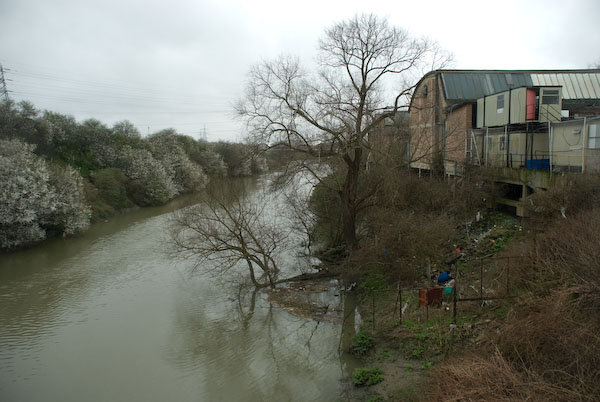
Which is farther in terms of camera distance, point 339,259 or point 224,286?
point 339,259

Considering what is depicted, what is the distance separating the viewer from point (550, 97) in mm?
16719

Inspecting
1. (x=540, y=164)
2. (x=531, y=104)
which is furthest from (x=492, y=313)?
(x=531, y=104)

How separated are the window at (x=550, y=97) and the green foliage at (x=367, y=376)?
45.8 ft

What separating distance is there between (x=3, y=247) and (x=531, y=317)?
2446 centimetres

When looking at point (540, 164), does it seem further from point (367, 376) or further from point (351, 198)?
point (367, 376)

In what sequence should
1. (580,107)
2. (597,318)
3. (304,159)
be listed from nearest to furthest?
(597,318) < (304,159) < (580,107)

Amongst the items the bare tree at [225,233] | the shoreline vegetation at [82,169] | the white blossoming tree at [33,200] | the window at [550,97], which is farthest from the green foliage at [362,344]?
the white blossoming tree at [33,200]

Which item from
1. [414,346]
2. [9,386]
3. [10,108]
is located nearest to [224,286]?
[9,386]

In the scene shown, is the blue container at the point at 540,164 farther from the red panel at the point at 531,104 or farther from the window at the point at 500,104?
the window at the point at 500,104

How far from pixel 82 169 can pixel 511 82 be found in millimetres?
34763

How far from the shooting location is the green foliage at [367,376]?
8.70 m

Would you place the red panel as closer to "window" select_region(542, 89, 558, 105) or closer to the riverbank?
"window" select_region(542, 89, 558, 105)

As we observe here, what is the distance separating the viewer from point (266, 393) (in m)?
9.59

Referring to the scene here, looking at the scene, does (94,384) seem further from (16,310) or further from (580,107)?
(580,107)
